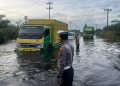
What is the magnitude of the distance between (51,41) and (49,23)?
1.82 metres

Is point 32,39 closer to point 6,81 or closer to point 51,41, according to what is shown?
point 51,41

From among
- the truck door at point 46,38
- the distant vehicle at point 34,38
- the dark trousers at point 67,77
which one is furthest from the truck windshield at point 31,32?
the dark trousers at point 67,77

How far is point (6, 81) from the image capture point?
12.9 meters

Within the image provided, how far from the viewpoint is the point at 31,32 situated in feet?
86.5

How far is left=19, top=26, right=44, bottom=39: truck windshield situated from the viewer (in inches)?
1020

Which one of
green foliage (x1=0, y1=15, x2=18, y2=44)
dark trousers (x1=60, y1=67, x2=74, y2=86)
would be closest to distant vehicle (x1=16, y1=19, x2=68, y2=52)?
dark trousers (x1=60, y1=67, x2=74, y2=86)

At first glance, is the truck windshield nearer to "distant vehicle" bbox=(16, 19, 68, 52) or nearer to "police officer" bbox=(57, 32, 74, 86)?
"distant vehicle" bbox=(16, 19, 68, 52)

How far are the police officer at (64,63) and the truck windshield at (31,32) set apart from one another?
18.7 metres

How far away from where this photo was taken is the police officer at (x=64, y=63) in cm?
717

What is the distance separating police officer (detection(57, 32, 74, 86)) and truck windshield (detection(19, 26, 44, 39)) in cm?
1867

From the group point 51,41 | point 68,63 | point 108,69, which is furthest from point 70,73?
point 51,41

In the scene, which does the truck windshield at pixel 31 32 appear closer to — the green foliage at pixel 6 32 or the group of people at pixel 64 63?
the group of people at pixel 64 63

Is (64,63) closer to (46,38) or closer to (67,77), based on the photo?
(67,77)

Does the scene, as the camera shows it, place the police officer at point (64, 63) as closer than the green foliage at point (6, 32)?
Yes
